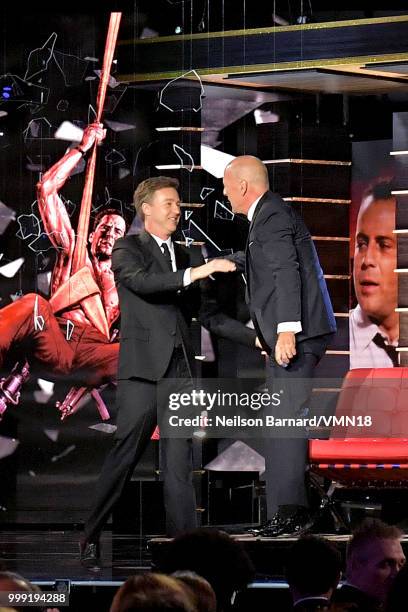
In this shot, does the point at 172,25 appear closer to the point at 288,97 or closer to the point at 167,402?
the point at 288,97

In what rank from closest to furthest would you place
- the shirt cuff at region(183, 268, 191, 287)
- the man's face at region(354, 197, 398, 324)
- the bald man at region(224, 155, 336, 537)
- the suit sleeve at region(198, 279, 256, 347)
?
the bald man at region(224, 155, 336, 537), the shirt cuff at region(183, 268, 191, 287), the suit sleeve at region(198, 279, 256, 347), the man's face at region(354, 197, 398, 324)

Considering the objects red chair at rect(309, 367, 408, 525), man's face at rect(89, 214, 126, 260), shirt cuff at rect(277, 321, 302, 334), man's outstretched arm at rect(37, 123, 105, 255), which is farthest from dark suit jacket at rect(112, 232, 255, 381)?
man's outstretched arm at rect(37, 123, 105, 255)

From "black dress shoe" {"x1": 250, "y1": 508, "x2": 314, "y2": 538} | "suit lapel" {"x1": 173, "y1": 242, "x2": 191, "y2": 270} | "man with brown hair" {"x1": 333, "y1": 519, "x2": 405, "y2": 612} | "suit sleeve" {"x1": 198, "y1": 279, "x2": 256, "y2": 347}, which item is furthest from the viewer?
"suit sleeve" {"x1": 198, "y1": 279, "x2": 256, "y2": 347}

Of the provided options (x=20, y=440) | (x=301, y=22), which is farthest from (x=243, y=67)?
(x=20, y=440)

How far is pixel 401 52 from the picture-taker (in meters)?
6.95

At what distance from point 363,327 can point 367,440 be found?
6.42 feet

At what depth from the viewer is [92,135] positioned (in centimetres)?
725

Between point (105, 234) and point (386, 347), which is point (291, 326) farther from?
point (386, 347)

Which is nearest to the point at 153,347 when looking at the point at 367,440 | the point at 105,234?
the point at 367,440

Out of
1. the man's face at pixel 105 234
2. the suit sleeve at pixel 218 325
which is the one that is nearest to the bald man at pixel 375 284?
the man's face at pixel 105 234

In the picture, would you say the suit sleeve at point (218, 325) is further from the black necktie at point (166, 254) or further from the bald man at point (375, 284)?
the bald man at point (375, 284)

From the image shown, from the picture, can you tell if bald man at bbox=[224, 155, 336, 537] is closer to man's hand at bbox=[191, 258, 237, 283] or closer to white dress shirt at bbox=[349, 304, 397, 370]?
man's hand at bbox=[191, 258, 237, 283]

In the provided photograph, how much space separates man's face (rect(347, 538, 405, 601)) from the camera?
3.51m

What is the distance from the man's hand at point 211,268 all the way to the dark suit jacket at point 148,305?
0.07m
